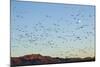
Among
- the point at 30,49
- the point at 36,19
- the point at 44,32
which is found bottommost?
the point at 30,49

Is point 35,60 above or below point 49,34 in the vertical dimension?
below

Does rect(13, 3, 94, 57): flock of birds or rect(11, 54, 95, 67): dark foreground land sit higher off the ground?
rect(13, 3, 94, 57): flock of birds

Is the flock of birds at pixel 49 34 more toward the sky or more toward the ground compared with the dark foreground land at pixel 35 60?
more toward the sky

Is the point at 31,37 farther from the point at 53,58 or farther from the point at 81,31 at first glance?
the point at 81,31

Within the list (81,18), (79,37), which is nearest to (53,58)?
(79,37)

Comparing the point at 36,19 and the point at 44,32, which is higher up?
the point at 36,19

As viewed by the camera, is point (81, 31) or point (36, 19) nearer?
point (36, 19)
